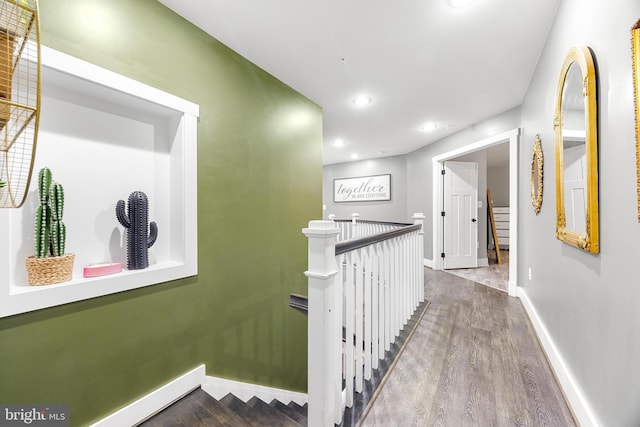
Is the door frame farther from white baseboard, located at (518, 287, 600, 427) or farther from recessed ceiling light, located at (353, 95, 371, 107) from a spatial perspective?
recessed ceiling light, located at (353, 95, 371, 107)

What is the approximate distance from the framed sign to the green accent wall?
369 centimetres

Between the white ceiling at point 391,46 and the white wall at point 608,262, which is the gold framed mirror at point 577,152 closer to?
the white wall at point 608,262

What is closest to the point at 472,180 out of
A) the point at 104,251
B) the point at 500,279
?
the point at 500,279

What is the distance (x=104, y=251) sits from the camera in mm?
1579

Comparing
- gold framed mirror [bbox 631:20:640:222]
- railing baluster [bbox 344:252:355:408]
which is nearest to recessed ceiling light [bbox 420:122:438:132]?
gold framed mirror [bbox 631:20:640:222]

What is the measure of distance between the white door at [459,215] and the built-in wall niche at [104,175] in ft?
14.1

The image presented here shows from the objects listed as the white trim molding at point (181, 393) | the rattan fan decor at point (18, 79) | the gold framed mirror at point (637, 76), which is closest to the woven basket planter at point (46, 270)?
the rattan fan decor at point (18, 79)

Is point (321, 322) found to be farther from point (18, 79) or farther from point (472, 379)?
point (18, 79)

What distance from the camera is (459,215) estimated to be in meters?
4.79

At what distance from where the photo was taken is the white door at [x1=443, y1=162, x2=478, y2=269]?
4762 millimetres

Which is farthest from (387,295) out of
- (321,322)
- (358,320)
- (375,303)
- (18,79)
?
(18,79)

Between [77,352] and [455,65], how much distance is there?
3374 millimetres

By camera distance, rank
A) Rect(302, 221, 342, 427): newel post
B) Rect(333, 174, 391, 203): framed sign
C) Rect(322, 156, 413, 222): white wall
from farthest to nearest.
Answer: Rect(333, 174, 391, 203): framed sign, Rect(322, 156, 413, 222): white wall, Rect(302, 221, 342, 427): newel post

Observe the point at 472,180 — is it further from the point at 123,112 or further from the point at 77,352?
the point at 77,352
